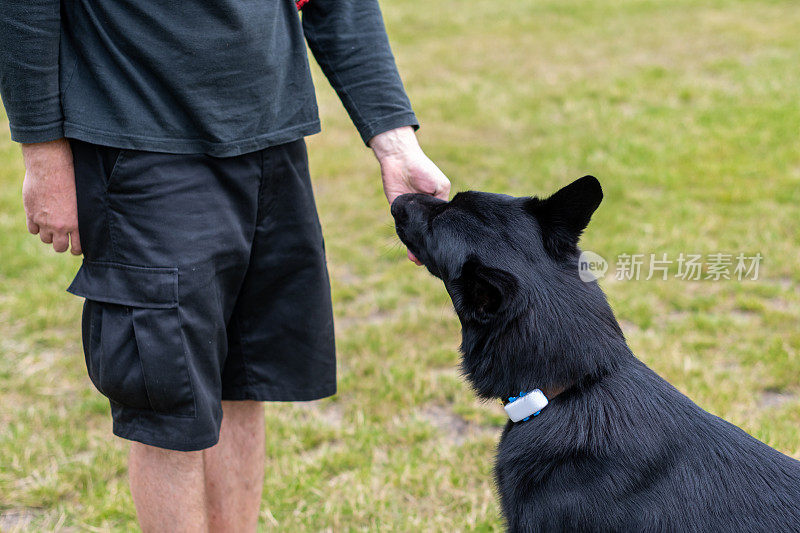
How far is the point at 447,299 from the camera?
4.28 metres

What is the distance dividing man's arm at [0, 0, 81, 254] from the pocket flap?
0.16 meters

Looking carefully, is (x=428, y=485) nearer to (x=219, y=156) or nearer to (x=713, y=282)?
(x=219, y=156)

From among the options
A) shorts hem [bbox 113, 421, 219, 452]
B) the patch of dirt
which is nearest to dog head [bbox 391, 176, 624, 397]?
shorts hem [bbox 113, 421, 219, 452]

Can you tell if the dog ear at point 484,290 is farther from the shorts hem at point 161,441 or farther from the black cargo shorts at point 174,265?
the shorts hem at point 161,441

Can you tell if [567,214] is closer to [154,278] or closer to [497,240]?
A: [497,240]

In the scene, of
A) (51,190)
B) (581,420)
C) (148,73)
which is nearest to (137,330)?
(51,190)

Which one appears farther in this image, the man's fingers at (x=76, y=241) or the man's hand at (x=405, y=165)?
the man's hand at (x=405, y=165)

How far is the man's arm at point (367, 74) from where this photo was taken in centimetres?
212

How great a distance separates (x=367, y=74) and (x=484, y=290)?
2.53 ft

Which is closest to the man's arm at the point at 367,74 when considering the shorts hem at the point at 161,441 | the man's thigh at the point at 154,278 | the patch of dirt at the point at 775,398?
the man's thigh at the point at 154,278

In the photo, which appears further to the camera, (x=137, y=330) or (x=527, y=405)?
(x=527, y=405)

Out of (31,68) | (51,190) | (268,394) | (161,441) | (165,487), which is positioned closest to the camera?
(31,68)

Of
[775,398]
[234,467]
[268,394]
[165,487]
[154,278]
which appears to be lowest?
[775,398]

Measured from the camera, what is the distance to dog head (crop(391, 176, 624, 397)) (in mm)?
1821
